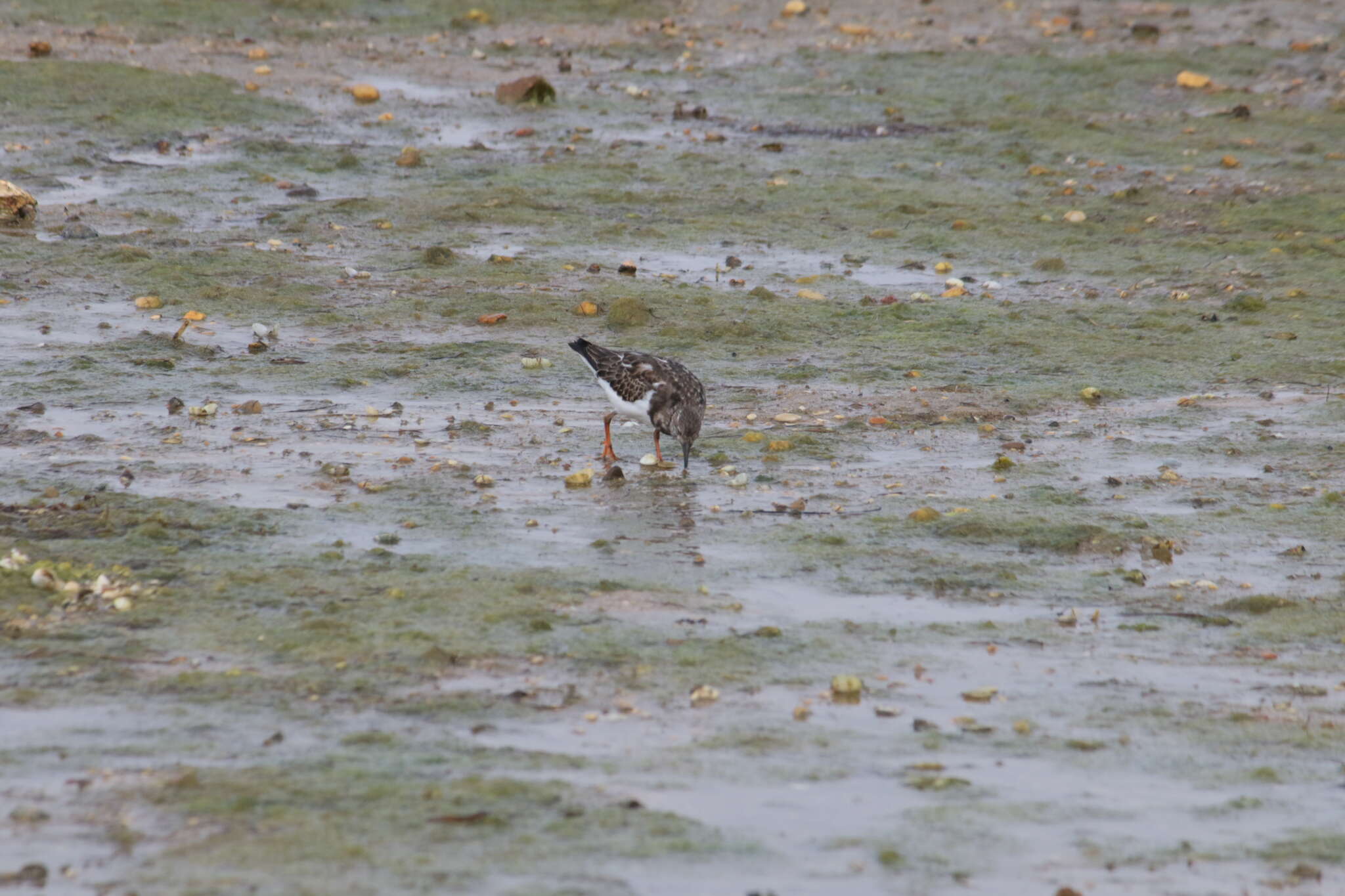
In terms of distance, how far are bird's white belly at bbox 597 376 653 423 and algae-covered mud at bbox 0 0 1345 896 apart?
12.7 inches

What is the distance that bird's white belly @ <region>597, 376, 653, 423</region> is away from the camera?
8.73 metres

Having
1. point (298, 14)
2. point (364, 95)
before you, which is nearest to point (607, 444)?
point (364, 95)

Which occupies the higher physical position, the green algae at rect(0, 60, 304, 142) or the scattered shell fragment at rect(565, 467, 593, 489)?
the green algae at rect(0, 60, 304, 142)

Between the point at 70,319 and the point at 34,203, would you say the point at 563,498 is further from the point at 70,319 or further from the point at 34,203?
the point at 34,203

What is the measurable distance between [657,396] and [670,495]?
60 centimetres

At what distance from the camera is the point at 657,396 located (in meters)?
8.70

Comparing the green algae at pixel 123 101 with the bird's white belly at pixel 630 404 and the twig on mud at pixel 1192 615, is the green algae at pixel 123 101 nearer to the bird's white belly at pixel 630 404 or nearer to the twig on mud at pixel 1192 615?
the bird's white belly at pixel 630 404

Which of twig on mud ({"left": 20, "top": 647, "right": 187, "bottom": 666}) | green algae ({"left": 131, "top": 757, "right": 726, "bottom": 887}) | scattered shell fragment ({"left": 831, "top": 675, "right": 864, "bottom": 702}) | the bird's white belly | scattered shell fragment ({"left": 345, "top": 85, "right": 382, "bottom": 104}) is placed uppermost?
scattered shell fragment ({"left": 345, "top": 85, "right": 382, "bottom": 104})

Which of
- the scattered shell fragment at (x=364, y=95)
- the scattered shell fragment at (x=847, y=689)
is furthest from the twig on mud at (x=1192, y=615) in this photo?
the scattered shell fragment at (x=364, y=95)

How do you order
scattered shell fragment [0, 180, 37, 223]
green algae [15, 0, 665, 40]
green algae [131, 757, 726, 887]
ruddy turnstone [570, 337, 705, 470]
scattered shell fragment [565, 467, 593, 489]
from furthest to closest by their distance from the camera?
green algae [15, 0, 665, 40] < scattered shell fragment [0, 180, 37, 223] < ruddy turnstone [570, 337, 705, 470] < scattered shell fragment [565, 467, 593, 489] < green algae [131, 757, 726, 887]

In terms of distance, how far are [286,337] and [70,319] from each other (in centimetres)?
138

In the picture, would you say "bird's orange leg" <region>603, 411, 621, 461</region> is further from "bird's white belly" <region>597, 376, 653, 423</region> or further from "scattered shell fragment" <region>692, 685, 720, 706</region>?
"scattered shell fragment" <region>692, 685, 720, 706</region>

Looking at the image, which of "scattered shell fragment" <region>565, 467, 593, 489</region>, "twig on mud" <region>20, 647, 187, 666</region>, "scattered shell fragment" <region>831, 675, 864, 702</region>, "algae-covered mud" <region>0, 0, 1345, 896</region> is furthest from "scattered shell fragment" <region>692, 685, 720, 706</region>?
"scattered shell fragment" <region>565, 467, 593, 489</region>

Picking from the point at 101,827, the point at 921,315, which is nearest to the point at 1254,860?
the point at 101,827
